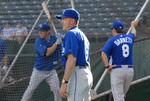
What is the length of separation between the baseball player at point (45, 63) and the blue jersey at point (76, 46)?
169 cm

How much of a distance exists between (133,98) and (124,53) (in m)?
1.28

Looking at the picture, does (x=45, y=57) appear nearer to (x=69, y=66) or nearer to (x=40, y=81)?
(x=40, y=81)

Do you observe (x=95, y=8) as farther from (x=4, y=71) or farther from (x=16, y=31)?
(x=4, y=71)

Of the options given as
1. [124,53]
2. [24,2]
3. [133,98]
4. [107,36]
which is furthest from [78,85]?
[24,2]

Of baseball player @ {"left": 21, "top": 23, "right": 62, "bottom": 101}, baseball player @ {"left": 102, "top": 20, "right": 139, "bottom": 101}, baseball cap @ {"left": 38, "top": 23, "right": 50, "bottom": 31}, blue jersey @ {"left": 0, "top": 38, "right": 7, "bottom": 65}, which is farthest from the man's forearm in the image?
blue jersey @ {"left": 0, "top": 38, "right": 7, "bottom": 65}

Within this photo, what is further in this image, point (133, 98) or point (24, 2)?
point (24, 2)

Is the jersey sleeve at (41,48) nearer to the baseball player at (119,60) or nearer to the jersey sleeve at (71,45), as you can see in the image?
the baseball player at (119,60)

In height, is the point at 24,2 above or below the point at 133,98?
above

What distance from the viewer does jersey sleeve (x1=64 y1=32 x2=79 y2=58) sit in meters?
2.60

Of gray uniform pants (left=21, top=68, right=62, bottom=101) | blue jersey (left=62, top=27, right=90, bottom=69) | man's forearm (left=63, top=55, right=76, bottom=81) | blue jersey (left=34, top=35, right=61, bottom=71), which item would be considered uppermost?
blue jersey (left=62, top=27, right=90, bottom=69)

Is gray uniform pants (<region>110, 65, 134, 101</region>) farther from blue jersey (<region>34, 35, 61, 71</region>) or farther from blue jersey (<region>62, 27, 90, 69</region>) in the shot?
blue jersey (<region>34, 35, 61, 71</region>)

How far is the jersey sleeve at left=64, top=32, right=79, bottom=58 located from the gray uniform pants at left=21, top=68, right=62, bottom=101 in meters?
2.03

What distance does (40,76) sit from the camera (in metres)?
4.57

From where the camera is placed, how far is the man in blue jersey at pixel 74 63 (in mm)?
2580
